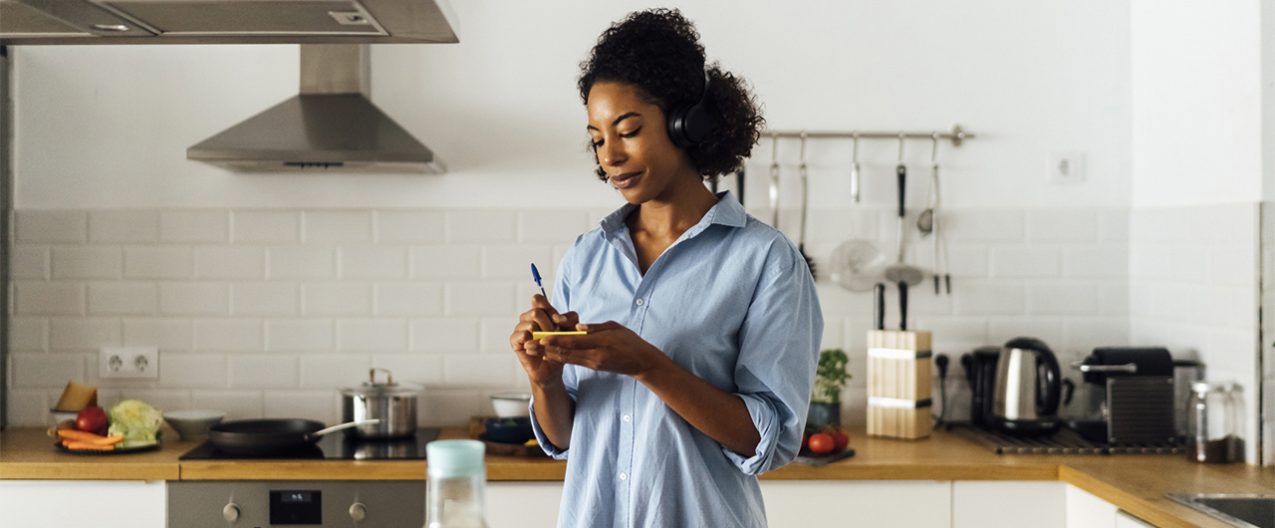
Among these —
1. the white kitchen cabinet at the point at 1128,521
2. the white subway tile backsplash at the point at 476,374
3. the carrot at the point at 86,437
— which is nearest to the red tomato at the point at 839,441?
the white kitchen cabinet at the point at 1128,521

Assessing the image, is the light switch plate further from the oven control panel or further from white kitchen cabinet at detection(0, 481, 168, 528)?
white kitchen cabinet at detection(0, 481, 168, 528)

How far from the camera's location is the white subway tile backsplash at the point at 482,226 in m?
3.44

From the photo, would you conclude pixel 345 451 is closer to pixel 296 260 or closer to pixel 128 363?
pixel 296 260

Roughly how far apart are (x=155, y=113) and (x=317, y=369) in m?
0.85

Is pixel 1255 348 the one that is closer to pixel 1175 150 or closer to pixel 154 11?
pixel 1175 150

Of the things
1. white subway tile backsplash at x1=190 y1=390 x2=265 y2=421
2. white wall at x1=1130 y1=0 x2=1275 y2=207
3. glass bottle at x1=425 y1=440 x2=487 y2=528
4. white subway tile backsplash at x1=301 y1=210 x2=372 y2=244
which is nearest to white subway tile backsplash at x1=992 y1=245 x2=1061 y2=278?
white wall at x1=1130 y1=0 x2=1275 y2=207

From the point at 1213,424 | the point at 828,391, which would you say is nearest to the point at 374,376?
the point at 828,391

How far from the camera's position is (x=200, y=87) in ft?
11.2

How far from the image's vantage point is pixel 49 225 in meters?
3.40

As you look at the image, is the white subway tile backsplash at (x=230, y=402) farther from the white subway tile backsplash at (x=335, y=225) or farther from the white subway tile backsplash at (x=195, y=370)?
the white subway tile backsplash at (x=335, y=225)

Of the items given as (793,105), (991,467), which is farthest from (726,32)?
(991,467)

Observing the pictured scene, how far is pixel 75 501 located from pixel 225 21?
1563mm

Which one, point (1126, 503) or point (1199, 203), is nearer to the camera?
point (1126, 503)

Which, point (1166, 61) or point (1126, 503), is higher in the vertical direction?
point (1166, 61)
